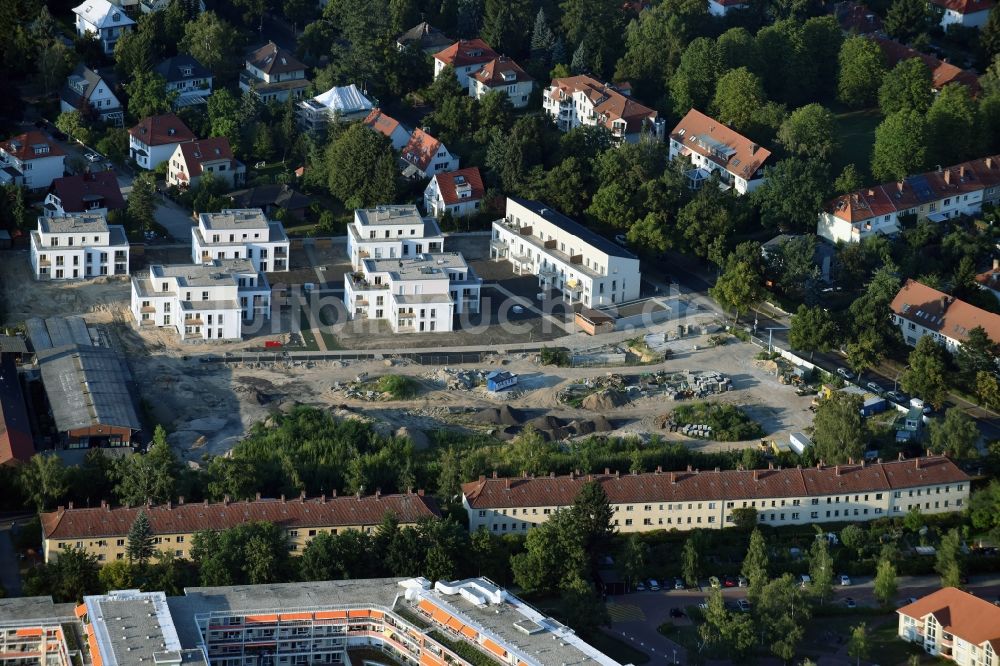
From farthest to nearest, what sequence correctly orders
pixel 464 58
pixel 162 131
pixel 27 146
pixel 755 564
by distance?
pixel 464 58 < pixel 162 131 < pixel 27 146 < pixel 755 564

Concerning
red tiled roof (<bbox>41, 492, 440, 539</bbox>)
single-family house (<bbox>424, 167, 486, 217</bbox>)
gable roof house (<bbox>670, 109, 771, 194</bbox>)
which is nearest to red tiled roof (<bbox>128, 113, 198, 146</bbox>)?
single-family house (<bbox>424, 167, 486, 217</bbox>)

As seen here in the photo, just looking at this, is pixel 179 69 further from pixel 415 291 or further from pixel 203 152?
pixel 415 291

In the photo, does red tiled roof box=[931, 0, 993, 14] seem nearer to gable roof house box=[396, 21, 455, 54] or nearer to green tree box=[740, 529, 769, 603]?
gable roof house box=[396, 21, 455, 54]

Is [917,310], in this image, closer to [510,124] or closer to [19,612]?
[510,124]

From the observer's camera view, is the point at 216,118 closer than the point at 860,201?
No

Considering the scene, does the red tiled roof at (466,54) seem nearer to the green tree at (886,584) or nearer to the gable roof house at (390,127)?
the gable roof house at (390,127)

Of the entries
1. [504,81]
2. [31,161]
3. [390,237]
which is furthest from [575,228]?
[31,161]

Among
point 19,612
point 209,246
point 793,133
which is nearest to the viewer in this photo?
point 19,612

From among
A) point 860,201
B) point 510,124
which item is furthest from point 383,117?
point 860,201
